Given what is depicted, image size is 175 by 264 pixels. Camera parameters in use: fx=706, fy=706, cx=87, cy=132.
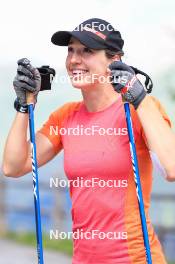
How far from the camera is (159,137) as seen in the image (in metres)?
1.88

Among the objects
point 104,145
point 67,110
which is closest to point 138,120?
point 104,145

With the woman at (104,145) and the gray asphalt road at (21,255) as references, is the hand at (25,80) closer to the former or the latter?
the woman at (104,145)

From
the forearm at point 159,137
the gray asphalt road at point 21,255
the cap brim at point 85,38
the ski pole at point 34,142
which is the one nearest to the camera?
the forearm at point 159,137

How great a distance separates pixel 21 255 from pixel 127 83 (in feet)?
6.08

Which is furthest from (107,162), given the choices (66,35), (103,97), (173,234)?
(173,234)

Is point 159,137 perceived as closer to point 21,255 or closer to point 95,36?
point 95,36

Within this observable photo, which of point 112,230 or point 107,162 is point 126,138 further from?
point 112,230

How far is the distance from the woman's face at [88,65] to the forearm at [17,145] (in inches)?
8.7

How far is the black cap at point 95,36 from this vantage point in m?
2.02

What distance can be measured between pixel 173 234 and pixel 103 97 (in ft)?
5.15

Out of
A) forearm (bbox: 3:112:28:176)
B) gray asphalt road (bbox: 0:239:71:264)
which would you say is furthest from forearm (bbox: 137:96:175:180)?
gray asphalt road (bbox: 0:239:71:264)

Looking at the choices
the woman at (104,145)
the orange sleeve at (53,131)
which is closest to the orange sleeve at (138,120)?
the woman at (104,145)

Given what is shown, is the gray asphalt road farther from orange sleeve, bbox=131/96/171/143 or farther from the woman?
orange sleeve, bbox=131/96/171/143

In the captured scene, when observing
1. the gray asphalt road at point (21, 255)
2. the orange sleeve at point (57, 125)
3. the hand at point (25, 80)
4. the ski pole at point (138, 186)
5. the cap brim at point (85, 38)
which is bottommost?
the ski pole at point (138, 186)
